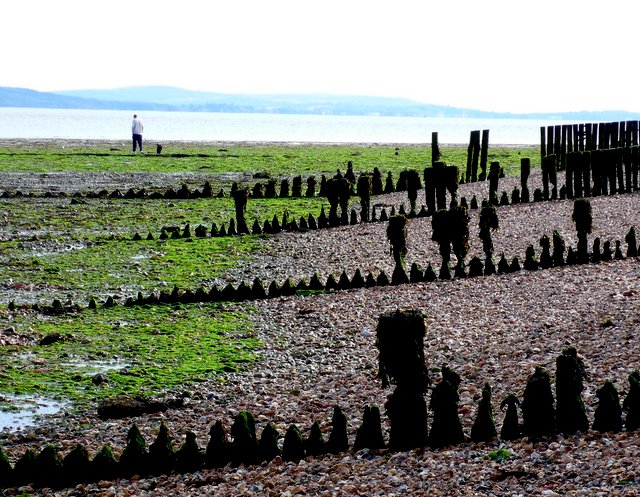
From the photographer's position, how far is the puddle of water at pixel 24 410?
11633 mm

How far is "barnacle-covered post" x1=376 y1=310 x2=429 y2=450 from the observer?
31.6ft

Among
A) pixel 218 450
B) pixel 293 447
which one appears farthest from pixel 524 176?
pixel 218 450

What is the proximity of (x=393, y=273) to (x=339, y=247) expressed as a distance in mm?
5266

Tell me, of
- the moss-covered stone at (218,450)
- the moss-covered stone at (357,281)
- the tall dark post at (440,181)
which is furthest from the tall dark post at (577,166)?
the moss-covered stone at (218,450)

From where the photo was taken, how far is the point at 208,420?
37.8 ft

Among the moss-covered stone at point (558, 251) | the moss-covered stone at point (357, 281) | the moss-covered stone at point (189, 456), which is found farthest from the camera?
the moss-covered stone at point (558, 251)

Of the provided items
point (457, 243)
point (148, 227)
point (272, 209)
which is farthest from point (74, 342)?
point (272, 209)

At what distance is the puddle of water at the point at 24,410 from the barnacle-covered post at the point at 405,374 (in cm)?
437

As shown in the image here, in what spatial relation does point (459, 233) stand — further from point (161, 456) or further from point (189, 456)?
point (161, 456)

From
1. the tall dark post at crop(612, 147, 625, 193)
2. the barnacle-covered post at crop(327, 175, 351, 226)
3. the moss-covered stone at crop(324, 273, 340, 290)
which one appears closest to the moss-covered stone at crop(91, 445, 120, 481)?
the moss-covered stone at crop(324, 273, 340, 290)

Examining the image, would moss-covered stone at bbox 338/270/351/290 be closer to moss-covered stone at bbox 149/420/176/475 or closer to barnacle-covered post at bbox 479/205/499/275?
barnacle-covered post at bbox 479/205/499/275

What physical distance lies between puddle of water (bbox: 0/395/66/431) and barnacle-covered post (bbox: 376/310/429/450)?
4.37m

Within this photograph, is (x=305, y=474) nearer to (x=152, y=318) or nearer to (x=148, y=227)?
(x=152, y=318)

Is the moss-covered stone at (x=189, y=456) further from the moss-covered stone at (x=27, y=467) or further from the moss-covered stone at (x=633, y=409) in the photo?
the moss-covered stone at (x=633, y=409)
